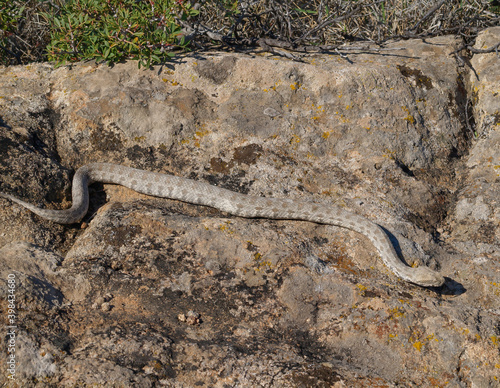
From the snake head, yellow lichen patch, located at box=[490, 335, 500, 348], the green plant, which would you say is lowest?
the snake head

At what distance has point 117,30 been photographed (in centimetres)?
676

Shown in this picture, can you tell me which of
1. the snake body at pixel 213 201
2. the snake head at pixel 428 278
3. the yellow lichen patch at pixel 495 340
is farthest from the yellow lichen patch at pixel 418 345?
the snake body at pixel 213 201

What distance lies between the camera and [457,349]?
168 inches

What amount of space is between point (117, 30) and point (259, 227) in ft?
12.9

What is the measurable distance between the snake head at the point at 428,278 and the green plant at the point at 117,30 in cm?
499

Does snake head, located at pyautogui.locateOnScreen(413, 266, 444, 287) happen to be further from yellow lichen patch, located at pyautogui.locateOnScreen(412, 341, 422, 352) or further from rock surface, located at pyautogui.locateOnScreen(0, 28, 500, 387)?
yellow lichen patch, located at pyautogui.locateOnScreen(412, 341, 422, 352)

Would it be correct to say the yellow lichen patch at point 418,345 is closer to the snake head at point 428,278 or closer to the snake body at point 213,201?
the snake head at point 428,278

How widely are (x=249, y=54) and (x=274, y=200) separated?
3.23 m

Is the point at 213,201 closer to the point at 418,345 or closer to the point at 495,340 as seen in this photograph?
the point at 418,345

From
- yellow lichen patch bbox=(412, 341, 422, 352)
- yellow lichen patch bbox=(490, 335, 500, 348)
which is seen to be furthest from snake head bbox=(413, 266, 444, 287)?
yellow lichen patch bbox=(412, 341, 422, 352)

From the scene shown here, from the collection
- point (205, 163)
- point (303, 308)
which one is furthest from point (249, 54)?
point (303, 308)

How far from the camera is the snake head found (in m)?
5.01

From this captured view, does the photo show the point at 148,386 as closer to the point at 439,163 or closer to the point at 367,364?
the point at 367,364

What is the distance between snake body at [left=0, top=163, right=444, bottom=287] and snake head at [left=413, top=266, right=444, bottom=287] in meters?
0.38
